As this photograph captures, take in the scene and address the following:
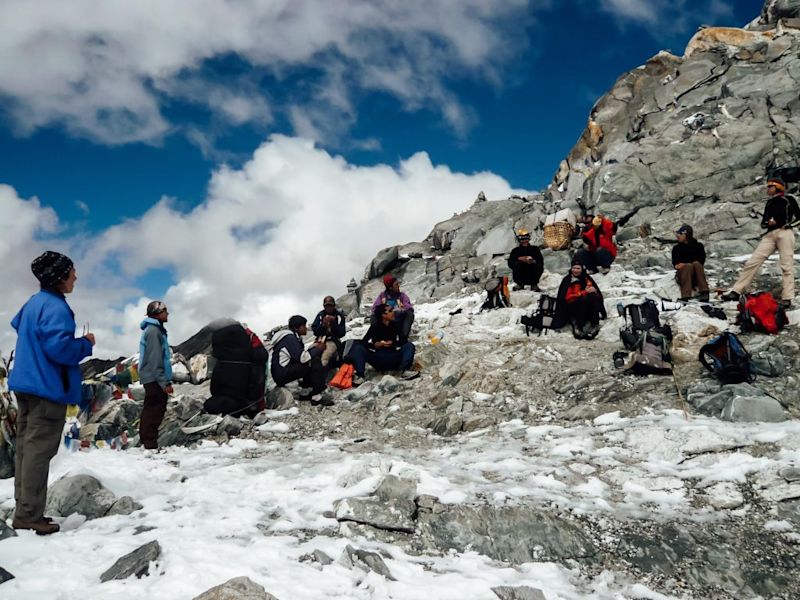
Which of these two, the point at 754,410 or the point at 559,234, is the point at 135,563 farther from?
the point at 559,234

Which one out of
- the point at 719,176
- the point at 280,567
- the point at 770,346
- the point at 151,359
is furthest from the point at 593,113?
the point at 280,567

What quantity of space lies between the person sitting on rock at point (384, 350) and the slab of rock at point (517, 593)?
24.1ft

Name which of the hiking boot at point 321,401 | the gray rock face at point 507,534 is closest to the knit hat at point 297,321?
the hiking boot at point 321,401

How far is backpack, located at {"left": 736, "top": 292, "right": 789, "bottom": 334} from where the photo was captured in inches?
361

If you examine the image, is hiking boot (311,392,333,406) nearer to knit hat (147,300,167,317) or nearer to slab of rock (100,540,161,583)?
knit hat (147,300,167,317)

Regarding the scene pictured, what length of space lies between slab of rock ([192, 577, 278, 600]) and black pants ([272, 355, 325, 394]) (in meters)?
7.23

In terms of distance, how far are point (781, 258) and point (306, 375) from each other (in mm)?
10349

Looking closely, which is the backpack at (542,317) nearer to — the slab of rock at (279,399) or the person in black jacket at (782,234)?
the person in black jacket at (782,234)

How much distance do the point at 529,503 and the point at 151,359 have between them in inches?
228

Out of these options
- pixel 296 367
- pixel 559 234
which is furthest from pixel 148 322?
pixel 559 234

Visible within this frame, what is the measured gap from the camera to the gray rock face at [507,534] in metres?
4.21

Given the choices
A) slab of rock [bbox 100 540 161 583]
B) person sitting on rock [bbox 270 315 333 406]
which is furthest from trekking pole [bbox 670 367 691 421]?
slab of rock [bbox 100 540 161 583]

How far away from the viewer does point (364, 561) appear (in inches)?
148

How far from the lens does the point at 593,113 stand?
121ft
